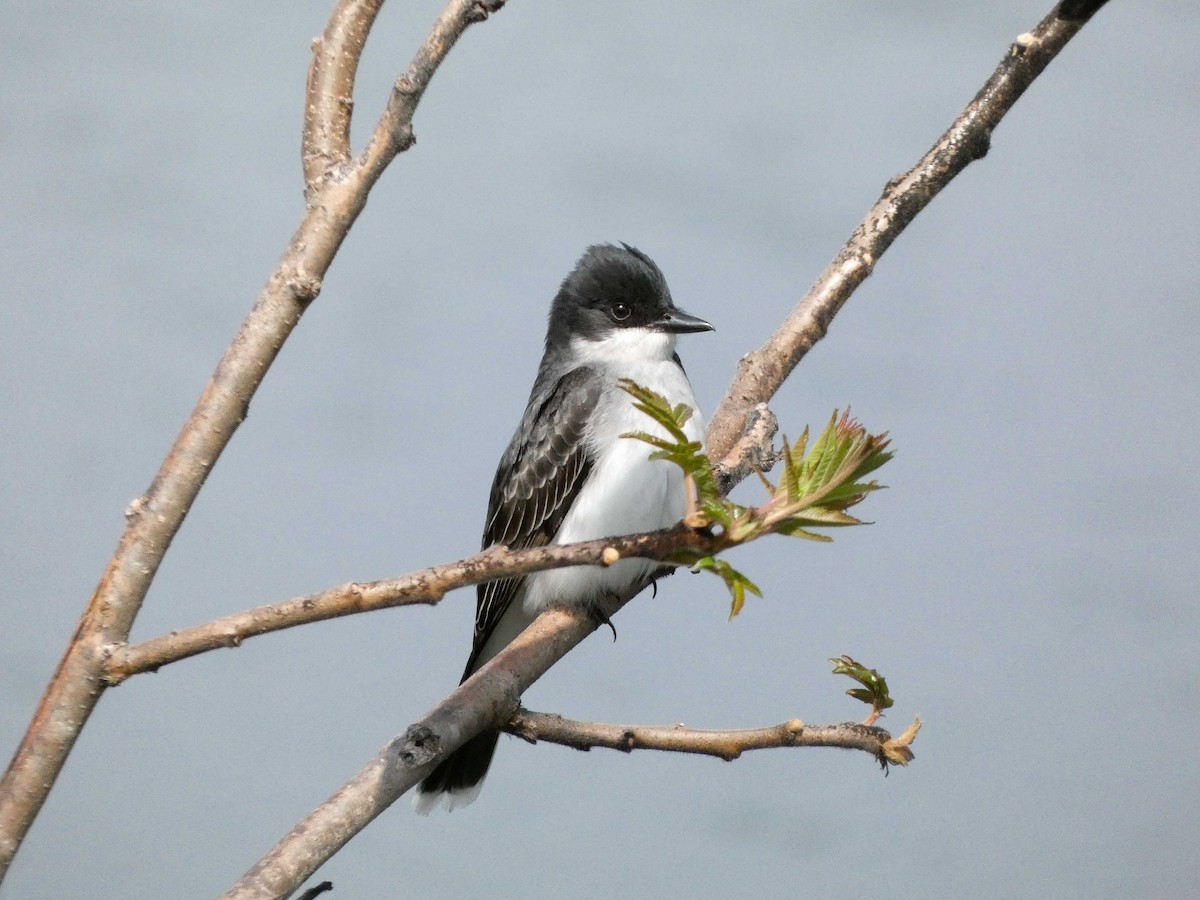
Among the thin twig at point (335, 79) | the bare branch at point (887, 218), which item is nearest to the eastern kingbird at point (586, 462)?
the bare branch at point (887, 218)

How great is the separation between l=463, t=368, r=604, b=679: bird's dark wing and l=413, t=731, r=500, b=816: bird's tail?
0.68ft

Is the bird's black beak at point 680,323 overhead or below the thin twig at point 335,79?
overhead

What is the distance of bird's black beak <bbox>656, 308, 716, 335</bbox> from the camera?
2635 millimetres

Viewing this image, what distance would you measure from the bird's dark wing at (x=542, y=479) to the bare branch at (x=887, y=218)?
0.39 m

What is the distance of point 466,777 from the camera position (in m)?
2.45

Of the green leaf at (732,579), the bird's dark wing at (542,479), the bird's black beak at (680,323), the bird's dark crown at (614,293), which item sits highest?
the bird's dark crown at (614,293)

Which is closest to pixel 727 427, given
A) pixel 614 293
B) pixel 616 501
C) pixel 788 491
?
pixel 616 501

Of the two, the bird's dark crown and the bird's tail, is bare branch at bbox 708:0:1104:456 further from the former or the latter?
the bird's tail

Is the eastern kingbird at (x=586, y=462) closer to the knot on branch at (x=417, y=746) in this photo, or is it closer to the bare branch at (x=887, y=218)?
the bare branch at (x=887, y=218)

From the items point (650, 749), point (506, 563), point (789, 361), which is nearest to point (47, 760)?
point (506, 563)

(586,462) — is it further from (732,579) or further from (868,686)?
(732,579)

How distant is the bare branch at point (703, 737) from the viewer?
4.88 feet

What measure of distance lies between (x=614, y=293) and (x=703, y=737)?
53.9 inches

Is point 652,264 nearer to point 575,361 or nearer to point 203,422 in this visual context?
point 575,361
